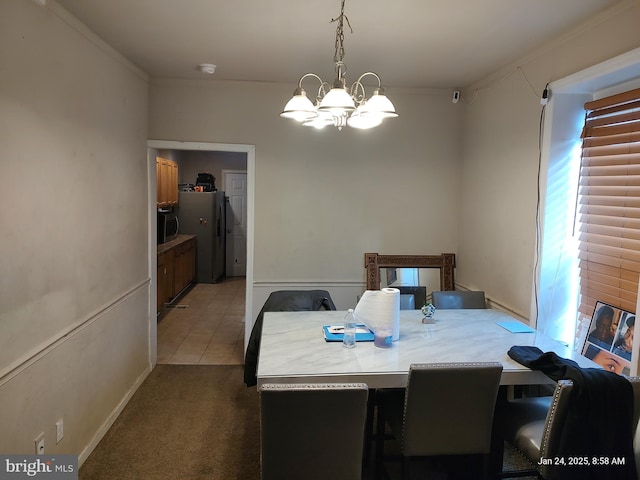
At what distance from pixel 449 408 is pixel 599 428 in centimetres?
55

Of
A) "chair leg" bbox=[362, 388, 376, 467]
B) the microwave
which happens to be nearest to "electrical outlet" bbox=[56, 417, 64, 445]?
"chair leg" bbox=[362, 388, 376, 467]

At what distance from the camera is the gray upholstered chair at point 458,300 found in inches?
131

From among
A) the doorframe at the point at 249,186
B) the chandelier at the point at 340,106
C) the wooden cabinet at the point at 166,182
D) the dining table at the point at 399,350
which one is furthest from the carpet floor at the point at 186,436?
the wooden cabinet at the point at 166,182

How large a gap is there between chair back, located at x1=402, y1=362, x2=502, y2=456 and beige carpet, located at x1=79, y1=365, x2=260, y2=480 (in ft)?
3.64

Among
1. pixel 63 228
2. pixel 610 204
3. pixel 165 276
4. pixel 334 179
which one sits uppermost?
pixel 334 179

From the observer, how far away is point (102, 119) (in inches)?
112

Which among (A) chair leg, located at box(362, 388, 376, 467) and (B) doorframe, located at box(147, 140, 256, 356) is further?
(B) doorframe, located at box(147, 140, 256, 356)

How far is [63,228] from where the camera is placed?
2383mm

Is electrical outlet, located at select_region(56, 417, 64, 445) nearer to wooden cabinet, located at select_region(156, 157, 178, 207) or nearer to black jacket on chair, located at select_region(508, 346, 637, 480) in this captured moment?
black jacket on chair, located at select_region(508, 346, 637, 480)

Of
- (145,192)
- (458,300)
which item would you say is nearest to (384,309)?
(458,300)

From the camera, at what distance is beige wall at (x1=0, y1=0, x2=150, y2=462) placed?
6.38 ft

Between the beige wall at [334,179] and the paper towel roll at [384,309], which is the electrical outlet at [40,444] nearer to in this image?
the paper towel roll at [384,309]

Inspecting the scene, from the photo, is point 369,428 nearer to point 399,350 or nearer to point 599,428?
point 399,350

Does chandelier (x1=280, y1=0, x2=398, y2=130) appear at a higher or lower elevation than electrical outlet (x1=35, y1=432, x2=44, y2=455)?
higher
